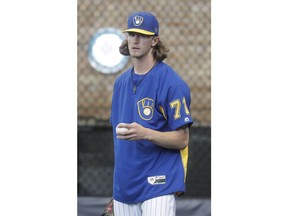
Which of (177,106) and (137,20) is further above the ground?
(137,20)

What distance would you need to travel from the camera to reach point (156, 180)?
3834 millimetres

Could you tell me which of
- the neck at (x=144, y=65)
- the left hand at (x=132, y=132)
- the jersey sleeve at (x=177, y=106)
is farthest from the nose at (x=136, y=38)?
the left hand at (x=132, y=132)

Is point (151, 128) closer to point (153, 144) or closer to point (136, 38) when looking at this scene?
point (153, 144)

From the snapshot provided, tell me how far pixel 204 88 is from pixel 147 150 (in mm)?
3120

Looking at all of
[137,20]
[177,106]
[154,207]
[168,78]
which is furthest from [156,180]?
[137,20]

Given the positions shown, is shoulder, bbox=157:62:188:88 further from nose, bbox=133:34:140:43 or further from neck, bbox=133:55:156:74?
nose, bbox=133:34:140:43

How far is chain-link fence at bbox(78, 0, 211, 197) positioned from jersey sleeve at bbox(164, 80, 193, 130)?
2.62 meters

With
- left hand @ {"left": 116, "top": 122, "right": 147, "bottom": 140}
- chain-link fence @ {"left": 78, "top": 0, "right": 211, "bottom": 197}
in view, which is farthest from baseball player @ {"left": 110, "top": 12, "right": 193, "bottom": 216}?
chain-link fence @ {"left": 78, "top": 0, "right": 211, "bottom": 197}

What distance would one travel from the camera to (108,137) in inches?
251

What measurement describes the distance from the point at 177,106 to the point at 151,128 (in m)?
0.17

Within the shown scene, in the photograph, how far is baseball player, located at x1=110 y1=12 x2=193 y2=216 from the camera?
381 centimetres

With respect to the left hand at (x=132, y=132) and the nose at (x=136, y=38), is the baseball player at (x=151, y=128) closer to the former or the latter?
the nose at (x=136, y=38)

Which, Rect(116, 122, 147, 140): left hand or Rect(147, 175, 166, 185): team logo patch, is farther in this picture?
Rect(147, 175, 166, 185): team logo patch
